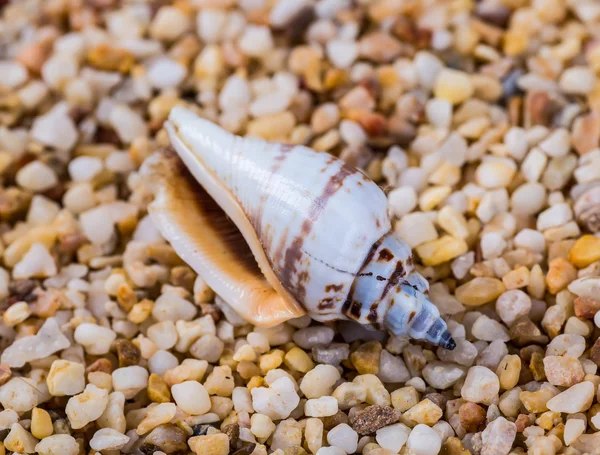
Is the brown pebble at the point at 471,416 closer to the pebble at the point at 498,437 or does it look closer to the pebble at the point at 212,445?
the pebble at the point at 498,437

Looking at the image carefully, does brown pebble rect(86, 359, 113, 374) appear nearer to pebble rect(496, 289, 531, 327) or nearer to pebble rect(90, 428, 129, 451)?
pebble rect(90, 428, 129, 451)

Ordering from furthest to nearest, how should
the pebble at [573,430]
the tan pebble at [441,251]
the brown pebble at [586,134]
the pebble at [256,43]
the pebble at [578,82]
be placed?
the pebble at [256,43] < the pebble at [578,82] < the brown pebble at [586,134] < the tan pebble at [441,251] < the pebble at [573,430]

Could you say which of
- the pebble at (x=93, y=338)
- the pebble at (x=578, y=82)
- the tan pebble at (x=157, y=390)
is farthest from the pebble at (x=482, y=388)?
the pebble at (x=578, y=82)

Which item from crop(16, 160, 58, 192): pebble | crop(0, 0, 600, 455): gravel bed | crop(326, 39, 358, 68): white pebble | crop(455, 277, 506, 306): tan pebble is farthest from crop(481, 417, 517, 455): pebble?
crop(16, 160, 58, 192): pebble

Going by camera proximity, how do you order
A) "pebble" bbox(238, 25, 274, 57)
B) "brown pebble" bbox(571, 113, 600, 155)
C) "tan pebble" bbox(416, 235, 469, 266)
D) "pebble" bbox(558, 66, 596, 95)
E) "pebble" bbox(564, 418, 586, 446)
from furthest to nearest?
"pebble" bbox(238, 25, 274, 57)
"pebble" bbox(558, 66, 596, 95)
"brown pebble" bbox(571, 113, 600, 155)
"tan pebble" bbox(416, 235, 469, 266)
"pebble" bbox(564, 418, 586, 446)

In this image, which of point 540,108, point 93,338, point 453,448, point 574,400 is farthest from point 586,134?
point 93,338

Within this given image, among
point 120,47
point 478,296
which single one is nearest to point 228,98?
point 120,47

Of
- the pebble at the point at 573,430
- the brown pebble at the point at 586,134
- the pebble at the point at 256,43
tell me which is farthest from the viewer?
the pebble at the point at 256,43

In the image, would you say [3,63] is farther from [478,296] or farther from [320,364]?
[478,296]
